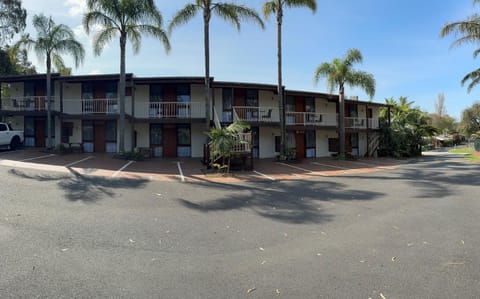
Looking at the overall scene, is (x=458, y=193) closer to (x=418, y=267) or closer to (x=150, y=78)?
(x=418, y=267)

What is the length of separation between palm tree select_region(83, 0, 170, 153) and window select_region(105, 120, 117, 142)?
3.40m

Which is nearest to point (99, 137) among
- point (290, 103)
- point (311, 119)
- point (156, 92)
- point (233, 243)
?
point (156, 92)

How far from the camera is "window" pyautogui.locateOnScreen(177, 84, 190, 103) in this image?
733 inches

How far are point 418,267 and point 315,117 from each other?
1950cm

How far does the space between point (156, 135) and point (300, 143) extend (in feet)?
36.9

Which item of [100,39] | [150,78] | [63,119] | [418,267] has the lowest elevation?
[418,267]

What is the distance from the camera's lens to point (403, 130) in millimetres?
24609

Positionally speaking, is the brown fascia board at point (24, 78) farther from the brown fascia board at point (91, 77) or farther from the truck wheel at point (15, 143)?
the truck wheel at point (15, 143)

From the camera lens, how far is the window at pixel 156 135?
61.1 ft

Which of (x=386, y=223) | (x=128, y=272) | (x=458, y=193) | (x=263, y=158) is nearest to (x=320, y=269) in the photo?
(x=128, y=272)

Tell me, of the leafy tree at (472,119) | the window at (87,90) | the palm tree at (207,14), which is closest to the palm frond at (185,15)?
the palm tree at (207,14)

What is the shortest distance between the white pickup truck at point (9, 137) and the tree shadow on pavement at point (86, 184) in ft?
25.1

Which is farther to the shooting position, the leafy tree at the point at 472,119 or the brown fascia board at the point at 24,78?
the leafy tree at the point at 472,119

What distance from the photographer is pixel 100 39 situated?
50.0 feet
